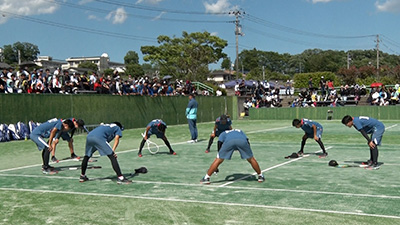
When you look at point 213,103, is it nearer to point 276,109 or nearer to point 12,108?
point 276,109

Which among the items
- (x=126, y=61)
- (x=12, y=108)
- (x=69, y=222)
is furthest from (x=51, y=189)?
(x=126, y=61)

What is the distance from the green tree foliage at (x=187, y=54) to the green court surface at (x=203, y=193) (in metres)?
60.6

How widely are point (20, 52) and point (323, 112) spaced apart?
7566 cm

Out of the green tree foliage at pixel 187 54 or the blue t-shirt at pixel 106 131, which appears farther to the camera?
the green tree foliage at pixel 187 54

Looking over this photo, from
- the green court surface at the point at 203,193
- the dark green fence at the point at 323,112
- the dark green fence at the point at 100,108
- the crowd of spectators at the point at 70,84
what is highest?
the crowd of spectators at the point at 70,84

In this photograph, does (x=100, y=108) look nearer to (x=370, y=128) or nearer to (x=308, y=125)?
(x=308, y=125)

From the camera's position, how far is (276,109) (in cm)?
4766

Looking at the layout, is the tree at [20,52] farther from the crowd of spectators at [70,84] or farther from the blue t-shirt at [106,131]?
the blue t-shirt at [106,131]

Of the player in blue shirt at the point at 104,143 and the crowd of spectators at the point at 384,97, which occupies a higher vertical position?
the crowd of spectators at the point at 384,97

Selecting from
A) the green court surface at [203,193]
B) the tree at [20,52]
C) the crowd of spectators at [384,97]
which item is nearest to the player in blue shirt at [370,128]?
the green court surface at [203,193]

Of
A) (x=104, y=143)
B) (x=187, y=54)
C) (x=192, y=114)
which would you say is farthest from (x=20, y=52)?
(x=104, y=143)

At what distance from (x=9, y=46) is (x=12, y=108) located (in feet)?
270

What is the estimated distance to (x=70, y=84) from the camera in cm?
3003

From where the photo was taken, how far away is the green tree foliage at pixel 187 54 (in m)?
76.7
